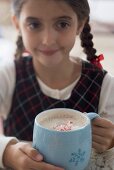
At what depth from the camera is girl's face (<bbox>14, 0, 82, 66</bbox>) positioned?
691 millimetres

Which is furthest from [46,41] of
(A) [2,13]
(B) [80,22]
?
(A) [2,13]

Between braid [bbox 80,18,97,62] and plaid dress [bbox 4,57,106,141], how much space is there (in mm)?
35

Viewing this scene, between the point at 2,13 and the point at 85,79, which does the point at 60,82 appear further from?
the point at 2,13

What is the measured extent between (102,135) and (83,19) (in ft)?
1.09

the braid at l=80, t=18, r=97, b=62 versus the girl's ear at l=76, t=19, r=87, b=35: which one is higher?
the girl's ear at l=76, t=19, r=87, b=35

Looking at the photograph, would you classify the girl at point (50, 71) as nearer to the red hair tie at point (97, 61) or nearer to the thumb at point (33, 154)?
the red hair tie at point (97, 61)

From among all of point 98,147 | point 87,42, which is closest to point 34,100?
point 87,42

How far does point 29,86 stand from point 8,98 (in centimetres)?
6

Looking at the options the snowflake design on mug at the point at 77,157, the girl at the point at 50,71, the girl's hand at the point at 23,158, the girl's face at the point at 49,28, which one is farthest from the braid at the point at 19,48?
the snowflake design on mug at the point at 77,157

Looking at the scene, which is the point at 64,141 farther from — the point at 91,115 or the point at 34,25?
the point at 34,25

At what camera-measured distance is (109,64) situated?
0.88 metres

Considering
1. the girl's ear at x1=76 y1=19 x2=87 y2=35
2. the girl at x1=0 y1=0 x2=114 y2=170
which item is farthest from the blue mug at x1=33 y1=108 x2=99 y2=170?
the girl's ear at x1=76 y1=19 x2=87 y2=35

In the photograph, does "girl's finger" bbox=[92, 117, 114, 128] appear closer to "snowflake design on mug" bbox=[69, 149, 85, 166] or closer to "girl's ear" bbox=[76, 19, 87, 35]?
"snowflake design on mug" bbox=[69, 149, 85, 166]

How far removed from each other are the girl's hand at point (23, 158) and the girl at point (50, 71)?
0.78ft
